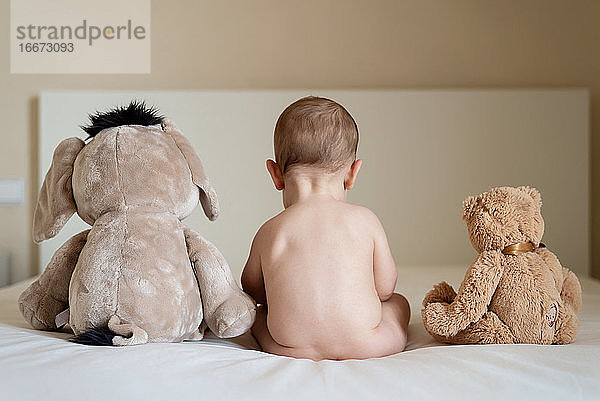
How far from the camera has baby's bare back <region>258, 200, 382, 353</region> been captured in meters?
1.09

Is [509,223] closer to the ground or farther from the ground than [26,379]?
farther from the ground

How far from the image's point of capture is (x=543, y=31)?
3.01 metres

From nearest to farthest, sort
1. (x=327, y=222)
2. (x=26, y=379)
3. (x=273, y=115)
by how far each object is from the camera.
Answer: (x=26, y=379), (x=327, y=222), (x=273, y=115)

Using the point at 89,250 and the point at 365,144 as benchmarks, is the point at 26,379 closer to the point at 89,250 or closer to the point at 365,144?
the point at 89,250

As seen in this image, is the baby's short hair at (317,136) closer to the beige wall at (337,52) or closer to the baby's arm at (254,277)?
the baby's arm at (254,277)

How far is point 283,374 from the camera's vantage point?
0.89 metres

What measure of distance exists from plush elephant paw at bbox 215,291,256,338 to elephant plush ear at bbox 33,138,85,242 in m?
0.32

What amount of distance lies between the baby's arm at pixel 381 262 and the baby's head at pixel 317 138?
0.12 meters

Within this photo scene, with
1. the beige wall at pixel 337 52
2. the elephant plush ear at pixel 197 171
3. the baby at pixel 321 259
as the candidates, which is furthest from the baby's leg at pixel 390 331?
the beige wall at pixel 337 52

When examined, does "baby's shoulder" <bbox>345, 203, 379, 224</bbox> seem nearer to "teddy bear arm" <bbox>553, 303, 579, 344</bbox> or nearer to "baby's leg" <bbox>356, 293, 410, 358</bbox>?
"baby's leg" <bbox>356, 293, 410, 358</bbox>

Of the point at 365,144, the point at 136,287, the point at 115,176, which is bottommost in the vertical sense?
the point at 136,287

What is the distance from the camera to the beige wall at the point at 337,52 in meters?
2.99

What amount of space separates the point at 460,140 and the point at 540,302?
186 cm

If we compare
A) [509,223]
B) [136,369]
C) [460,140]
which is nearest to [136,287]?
[136,369]
